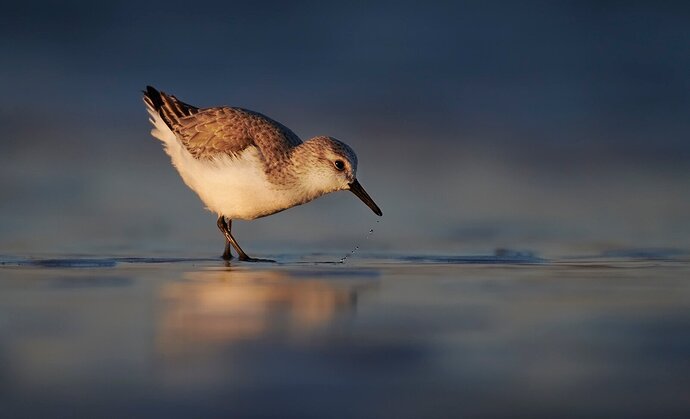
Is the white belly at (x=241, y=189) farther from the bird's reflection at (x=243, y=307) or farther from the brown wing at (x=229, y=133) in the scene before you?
the bird's reflection at (x=243, y=307)


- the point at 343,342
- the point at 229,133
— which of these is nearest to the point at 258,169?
the point at 229,133

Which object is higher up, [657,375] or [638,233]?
[638,233]

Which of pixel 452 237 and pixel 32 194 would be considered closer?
pixel 452 237

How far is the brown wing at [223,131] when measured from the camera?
22.3ft

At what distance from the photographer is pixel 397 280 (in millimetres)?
5156

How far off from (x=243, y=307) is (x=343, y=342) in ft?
2.67

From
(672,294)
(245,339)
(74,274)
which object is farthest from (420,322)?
(74,274)

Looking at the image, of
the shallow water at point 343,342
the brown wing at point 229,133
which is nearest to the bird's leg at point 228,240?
the brown wing at point 229,133

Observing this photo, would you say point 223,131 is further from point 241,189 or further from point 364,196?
point 364,196

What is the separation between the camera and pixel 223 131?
22.8 ft

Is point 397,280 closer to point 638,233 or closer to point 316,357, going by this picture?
point 316,357

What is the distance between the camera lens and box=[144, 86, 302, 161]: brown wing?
268 inches

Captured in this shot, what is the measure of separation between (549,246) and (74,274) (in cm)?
290

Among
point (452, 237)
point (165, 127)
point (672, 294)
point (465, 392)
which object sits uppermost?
point (165, 127)
